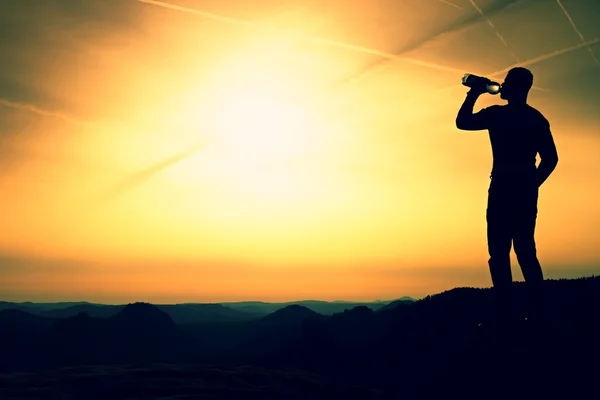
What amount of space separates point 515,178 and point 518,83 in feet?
4.93

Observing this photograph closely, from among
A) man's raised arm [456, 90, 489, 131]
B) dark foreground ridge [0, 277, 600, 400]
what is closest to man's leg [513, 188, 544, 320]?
dark foreground ridge [0, 277, 600, 400]

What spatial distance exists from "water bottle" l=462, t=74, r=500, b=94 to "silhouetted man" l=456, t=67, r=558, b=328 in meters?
0.14

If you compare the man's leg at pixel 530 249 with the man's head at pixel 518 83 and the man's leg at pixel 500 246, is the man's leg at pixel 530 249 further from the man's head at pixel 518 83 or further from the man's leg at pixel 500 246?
the man's head at pixel 518 83

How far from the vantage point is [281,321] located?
142 metres

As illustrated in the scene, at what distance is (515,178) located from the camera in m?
7.13

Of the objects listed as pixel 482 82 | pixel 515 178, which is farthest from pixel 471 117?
pixel 515 178

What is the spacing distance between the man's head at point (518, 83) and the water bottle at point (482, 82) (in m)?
0.16

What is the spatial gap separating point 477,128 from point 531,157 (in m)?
0.91

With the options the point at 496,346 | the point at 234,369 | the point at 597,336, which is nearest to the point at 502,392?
the point at 496,346

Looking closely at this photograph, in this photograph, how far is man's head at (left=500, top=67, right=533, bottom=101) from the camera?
732cm

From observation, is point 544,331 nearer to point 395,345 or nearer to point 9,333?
point 395,345

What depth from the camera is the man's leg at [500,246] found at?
720 centimetres

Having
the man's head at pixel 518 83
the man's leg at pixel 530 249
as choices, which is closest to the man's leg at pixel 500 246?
the man's leg at pixel 530 249

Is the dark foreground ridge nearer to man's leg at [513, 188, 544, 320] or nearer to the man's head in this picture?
man's leg at [513, 188, 544, 320]
